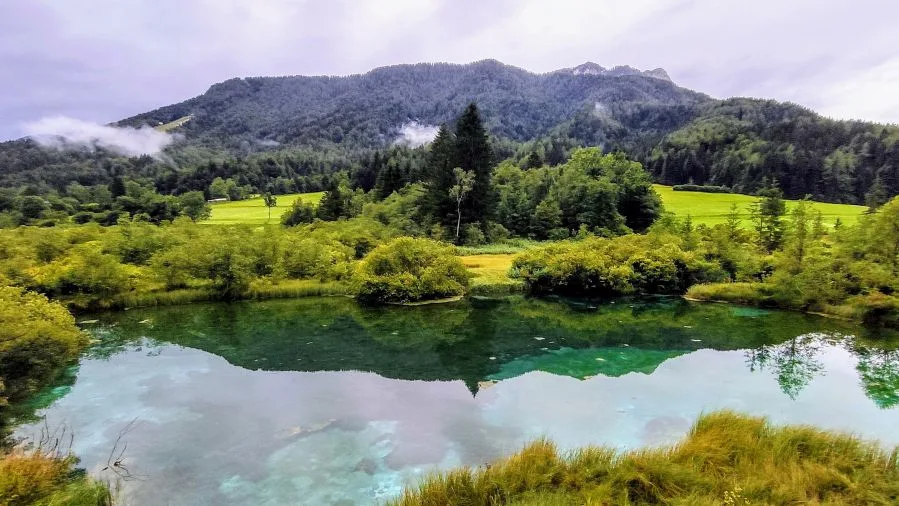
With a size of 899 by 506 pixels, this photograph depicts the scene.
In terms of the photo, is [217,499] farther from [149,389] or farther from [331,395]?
[149,389]

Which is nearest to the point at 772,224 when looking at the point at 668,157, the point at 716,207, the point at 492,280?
the point at 492,280

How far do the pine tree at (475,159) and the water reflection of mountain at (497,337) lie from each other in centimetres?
2092

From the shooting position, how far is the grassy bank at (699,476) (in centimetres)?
718

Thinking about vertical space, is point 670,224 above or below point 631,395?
above

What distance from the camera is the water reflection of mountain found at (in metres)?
15.9

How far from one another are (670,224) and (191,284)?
3415cm

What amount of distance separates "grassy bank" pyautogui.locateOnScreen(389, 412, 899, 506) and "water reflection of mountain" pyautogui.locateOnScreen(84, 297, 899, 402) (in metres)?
5.91

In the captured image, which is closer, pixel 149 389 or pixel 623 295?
pixel 149 389

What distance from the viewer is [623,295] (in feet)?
91.0

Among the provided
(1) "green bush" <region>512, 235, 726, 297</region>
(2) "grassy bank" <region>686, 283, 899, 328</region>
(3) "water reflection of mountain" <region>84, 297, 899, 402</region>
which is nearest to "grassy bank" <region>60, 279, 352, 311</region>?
(3) "water reflection of mountain" <region>84, 297, 899, 402</region>

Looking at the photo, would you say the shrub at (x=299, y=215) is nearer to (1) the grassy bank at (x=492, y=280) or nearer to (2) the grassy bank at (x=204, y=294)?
(1) the grassy bank at (x=492, y=280)

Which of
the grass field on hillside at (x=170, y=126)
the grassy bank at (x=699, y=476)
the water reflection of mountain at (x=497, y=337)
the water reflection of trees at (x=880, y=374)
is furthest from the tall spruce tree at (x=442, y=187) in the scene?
the grass field on hillside at (x=170, y=126)

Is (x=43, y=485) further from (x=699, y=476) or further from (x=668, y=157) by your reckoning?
(x=668, y=157)

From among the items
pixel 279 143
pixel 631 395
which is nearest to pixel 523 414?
pixel 631 395
